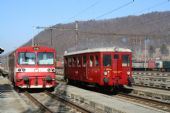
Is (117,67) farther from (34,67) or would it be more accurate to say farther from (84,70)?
(34,67)

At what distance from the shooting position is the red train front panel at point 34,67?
23.4 m

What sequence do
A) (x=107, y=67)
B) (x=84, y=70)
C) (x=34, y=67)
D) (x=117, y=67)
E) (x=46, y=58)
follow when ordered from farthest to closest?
(x=84, y=70) → (x=46, y=58) → (x=34, y=67) → (x=117, y=67) → (x=107, y=67)

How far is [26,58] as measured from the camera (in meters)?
23.8

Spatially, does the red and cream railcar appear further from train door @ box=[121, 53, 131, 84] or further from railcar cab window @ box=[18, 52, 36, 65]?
train door @ box=[121, 53, 131, 84]

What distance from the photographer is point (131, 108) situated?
616 inches

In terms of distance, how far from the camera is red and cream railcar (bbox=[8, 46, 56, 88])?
76.8 ft

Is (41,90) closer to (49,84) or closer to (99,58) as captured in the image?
(49,84)

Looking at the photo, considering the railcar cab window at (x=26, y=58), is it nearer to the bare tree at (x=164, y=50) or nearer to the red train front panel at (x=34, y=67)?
the red train front panel at (x=34, y=67)

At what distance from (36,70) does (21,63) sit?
100 centimetres

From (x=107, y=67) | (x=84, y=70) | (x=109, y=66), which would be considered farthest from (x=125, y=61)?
(x=84, y=70)

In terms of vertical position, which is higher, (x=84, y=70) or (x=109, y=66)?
(x=109, y=66)

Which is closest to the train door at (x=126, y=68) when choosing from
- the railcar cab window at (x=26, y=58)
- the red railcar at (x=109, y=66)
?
the red railcar at (x=109, y=66)

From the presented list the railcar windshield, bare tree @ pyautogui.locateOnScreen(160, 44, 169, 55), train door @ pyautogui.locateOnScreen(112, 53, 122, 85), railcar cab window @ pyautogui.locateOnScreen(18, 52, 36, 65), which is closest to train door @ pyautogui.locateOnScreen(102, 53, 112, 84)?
train door @ pyautogui.locateOnScreen(112, 53, 122, 85)

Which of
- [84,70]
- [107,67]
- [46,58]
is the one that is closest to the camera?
[107,67]
